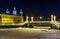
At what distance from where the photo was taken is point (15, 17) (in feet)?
284

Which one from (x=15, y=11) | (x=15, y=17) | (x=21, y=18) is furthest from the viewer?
(x=15, y=11)

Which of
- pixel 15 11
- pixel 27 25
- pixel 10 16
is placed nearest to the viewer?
pixel 27 25

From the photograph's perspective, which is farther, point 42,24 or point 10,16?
point 10,16

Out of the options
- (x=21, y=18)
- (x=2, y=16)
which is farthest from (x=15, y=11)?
(x=2, y=16)

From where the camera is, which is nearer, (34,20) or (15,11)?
(34,20)

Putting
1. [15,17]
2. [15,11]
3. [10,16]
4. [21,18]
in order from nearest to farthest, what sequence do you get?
[10,16] → [15,17] → [21,18] → [15,11]

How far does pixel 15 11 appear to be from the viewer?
103 metres

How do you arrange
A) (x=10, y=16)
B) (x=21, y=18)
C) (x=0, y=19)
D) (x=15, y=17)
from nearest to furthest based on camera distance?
(x=0, y=19)
(x=10, y=16)
(x=15, y=17)
(x=21, y=18)

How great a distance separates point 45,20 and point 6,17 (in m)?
32.8

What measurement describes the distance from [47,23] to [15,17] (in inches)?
1727

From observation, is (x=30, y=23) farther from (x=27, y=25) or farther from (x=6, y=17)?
(x=6, y=17)

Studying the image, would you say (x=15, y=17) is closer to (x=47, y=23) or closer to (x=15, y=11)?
(x=15, y=11)

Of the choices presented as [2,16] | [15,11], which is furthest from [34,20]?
[15,11]

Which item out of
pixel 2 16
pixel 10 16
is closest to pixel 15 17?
pixel 10 16
